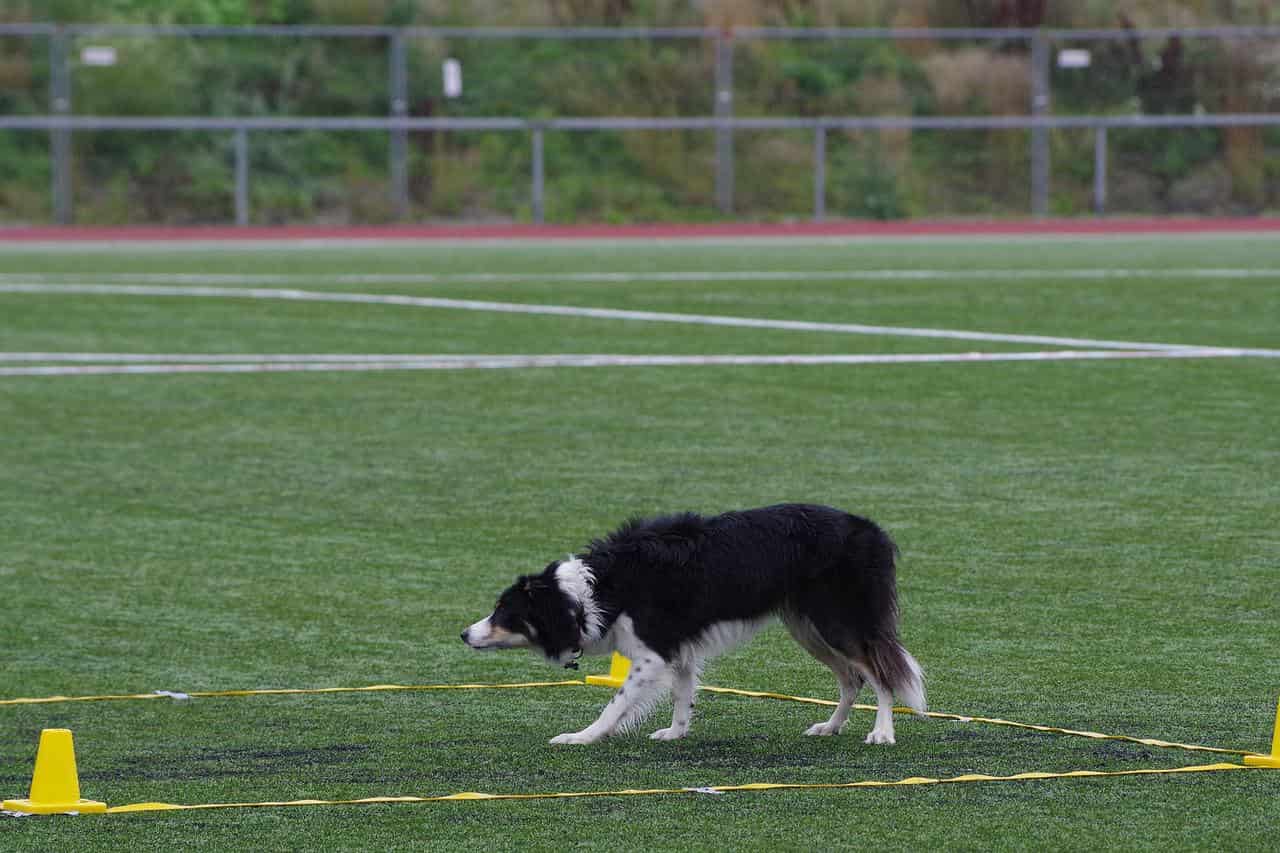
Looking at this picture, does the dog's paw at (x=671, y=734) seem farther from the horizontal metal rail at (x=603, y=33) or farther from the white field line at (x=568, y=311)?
the horizontal metal rail at (x=603, y=33)

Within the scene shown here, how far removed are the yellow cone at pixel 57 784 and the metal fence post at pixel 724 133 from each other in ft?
146

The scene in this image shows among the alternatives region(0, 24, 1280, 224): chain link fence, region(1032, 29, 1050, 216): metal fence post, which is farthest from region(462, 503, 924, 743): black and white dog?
region(1032, 29, 1050, 216): metal fence post

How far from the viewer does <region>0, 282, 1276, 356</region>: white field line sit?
822 inches

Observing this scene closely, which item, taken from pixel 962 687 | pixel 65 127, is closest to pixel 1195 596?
pixel 962 687

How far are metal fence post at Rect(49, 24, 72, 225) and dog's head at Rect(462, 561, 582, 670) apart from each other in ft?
137

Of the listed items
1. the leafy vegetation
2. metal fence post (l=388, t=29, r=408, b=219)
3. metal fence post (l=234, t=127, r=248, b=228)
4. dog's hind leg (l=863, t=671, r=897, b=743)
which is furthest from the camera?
metal fence post (l=388, t=29, r=408, b=219)

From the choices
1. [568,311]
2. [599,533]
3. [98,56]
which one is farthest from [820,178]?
[599,533]

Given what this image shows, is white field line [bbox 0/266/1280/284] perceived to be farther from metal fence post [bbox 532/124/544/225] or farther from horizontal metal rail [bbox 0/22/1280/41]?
horizontal metal rail [bbox 0/22/1280/41]

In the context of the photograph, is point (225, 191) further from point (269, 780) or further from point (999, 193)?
point (269, 780)

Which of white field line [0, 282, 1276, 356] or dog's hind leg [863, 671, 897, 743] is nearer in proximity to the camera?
dog's hind leg [863, 671, 897, 743]

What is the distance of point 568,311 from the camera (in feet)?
82.4

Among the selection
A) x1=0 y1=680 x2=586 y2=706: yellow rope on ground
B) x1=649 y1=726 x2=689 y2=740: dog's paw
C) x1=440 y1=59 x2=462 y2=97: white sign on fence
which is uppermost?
x1=440 y1=59 x2=462 y2=97: white sign on fence

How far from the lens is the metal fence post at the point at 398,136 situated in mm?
48906

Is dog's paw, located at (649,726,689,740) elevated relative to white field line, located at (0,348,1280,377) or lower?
lower
